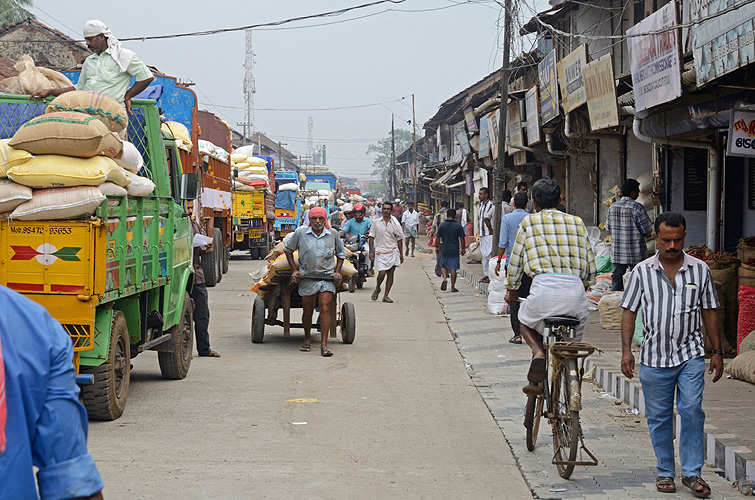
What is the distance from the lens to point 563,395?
5980 millimetres

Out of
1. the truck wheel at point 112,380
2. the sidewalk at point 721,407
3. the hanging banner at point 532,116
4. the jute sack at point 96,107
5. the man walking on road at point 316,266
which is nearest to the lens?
the sidewalk at point 721,407

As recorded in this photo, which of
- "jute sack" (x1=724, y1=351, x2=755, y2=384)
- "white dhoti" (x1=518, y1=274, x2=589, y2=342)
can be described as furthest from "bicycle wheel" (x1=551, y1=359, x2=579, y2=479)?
"jute sack" (x1=724, y1=351, x2=755, y2=384)

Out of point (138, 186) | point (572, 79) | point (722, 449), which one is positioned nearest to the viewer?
point (722, 449)

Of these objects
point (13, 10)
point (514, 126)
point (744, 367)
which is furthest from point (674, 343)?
point (13, 10)

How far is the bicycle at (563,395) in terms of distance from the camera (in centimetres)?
571

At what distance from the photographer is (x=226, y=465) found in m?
5.99

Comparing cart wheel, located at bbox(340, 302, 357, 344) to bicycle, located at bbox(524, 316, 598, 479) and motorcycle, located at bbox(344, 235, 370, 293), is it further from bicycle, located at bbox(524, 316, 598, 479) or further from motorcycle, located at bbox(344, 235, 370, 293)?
bicycle, located at bbox(524, 316, 598, 479)

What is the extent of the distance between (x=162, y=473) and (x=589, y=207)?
1854cm

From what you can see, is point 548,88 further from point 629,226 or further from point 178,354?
point 178,354

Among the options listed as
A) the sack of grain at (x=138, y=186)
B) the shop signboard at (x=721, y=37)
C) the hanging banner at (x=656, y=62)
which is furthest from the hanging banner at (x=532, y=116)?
the sack of grain at (x=138, y=186)

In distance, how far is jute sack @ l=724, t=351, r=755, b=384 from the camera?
334 inches

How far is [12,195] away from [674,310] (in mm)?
4648

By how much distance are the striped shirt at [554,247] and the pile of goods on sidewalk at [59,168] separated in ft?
10.1

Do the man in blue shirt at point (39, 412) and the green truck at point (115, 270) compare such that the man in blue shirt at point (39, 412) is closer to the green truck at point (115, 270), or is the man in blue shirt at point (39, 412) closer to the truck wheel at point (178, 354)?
the green truck at point (115, 270)
